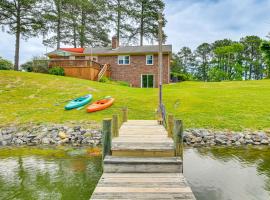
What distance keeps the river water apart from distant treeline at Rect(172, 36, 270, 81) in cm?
3131

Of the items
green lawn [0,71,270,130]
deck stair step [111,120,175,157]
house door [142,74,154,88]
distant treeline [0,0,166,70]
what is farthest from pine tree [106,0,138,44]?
deck stair step [111,120,175,157]

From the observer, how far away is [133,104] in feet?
61.9

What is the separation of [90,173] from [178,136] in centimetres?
411

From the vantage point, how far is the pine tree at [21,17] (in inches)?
1175

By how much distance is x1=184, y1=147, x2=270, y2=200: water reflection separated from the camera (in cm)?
744

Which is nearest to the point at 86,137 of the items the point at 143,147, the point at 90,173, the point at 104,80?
the point at 90,173

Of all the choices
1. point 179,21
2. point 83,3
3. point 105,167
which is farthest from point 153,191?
point 179,21

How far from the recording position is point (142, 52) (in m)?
32.6

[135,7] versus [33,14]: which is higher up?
[135,7]

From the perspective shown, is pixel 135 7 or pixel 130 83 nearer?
pixel 130 83

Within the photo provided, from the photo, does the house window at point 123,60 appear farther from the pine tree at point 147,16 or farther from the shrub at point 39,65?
the pine tree at point 147,16

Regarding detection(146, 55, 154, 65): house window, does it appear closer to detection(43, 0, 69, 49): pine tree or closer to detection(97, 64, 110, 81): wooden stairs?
detection(97, 64, 110, 81): wooden stairs

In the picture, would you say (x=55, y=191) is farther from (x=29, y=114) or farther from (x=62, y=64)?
(x=62, y=64)

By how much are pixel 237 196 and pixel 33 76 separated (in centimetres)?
2413
